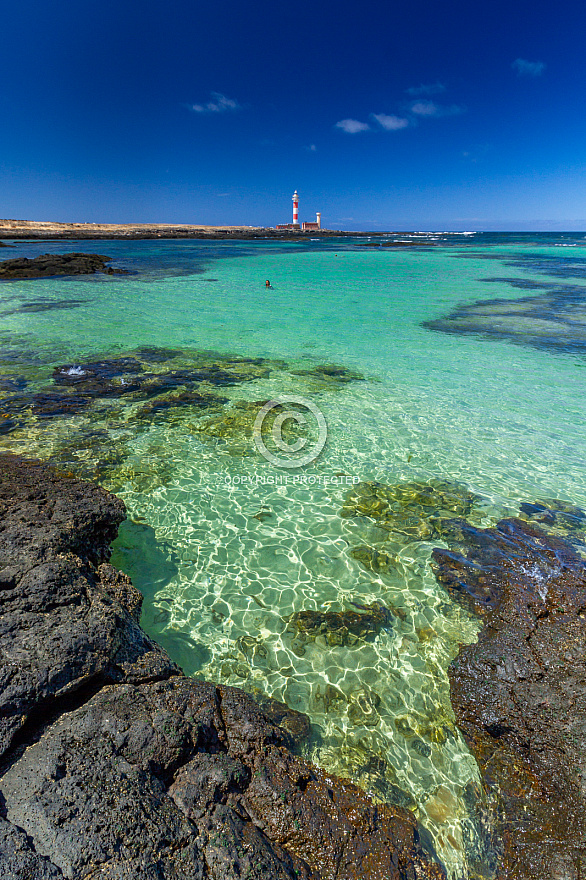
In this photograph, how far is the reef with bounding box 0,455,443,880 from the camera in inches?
85.3

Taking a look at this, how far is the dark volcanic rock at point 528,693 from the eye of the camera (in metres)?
2.91

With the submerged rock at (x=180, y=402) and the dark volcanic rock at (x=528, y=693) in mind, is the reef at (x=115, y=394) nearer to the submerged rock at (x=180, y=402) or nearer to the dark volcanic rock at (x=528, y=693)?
the submerged rock at (x=180, y=402)

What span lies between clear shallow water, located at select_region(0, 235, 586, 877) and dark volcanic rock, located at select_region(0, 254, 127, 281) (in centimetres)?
1673

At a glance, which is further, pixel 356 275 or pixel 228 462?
pixel 356 275

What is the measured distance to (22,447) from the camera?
739 cm

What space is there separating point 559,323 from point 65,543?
20397 mm

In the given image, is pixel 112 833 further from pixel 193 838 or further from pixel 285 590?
pixel 285 590

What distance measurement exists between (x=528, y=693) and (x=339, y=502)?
342 centimetres

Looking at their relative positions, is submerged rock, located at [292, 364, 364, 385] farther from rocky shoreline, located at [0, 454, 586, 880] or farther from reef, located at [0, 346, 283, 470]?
rocky shoreline, located at [0, 454, 586, 880]

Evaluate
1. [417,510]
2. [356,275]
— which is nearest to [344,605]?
[417,510]

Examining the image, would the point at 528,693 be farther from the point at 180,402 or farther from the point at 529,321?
the point at 529,321

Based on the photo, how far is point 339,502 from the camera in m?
6.57

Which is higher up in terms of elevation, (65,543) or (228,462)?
(65,543)

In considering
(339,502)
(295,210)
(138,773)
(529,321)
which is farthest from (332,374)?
(295,210)
